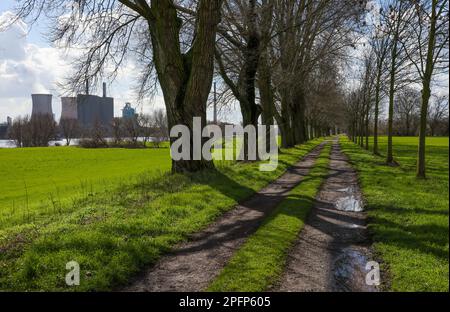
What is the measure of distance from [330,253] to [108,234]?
159 inches

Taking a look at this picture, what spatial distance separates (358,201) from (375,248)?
15.5 ft

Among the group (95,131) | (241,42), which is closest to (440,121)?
(241,42)

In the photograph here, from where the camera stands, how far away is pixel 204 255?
6523 mm

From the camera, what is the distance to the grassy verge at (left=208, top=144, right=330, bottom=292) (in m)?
5.20

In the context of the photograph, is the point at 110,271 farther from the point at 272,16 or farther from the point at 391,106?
the point at 391,106

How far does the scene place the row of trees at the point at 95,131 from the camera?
76.6 metres

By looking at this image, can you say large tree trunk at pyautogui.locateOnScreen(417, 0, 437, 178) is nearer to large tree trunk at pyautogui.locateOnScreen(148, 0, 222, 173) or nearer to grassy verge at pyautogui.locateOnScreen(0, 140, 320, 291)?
grassy verge at pyautogui.locateOnScreen(0, 140, 320, 291)

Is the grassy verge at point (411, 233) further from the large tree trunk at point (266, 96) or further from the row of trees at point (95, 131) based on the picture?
the row of trees at point (95, 131)

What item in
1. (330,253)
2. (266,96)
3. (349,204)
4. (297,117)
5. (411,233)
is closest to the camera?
(330,253)

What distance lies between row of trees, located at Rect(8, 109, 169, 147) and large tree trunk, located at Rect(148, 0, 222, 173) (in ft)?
196

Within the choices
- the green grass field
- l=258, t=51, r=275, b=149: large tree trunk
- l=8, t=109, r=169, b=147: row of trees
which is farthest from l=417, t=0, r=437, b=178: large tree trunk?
l=8, t=109, r=169, b=147: row of trees

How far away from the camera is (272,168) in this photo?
19016mm

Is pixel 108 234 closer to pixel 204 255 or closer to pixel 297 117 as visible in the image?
pixel 204 255
